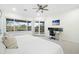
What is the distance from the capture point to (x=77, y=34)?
5480mm

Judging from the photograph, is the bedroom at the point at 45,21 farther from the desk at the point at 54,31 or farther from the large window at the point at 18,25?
the desk at the point at 54,31

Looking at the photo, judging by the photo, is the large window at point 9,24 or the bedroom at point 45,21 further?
the bedroom at point 45,21

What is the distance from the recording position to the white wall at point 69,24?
5.57 m

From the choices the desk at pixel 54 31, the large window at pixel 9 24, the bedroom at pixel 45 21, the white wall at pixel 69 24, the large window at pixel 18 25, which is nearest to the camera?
the large window at pixel 9 24

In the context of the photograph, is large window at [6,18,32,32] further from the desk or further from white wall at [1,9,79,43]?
the desk

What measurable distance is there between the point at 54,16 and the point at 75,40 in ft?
7.25

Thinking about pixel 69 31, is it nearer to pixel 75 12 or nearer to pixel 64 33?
pixel 64 33

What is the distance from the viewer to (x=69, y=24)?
238 inches

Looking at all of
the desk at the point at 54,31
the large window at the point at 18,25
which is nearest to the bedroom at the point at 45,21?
the large window at the point at 18,25
